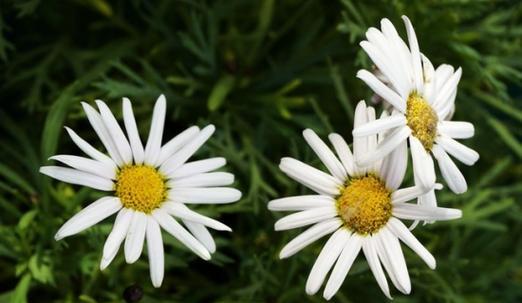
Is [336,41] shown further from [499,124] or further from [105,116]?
[105,116]

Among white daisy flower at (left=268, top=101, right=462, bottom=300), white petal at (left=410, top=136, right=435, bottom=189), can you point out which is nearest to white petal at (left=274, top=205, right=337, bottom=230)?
white daisy flower at (left=268, top=101, right=462, bottom=300)

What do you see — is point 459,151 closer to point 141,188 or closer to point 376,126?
point 376,126

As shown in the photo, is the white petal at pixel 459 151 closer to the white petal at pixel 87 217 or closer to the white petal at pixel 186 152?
the white petal at pixel 186 152

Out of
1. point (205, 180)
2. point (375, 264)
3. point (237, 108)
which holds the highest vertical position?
point (237, 108)

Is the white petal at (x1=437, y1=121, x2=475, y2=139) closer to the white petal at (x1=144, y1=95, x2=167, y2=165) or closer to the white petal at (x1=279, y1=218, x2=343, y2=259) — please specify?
the white petal at (x1=279, y1=218, x2=343, y2=259)

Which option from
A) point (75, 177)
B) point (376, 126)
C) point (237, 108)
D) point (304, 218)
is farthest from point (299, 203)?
point (237, 108)

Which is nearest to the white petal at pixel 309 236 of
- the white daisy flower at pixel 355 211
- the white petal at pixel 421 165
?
the white daisy flower at pixel 355 211
